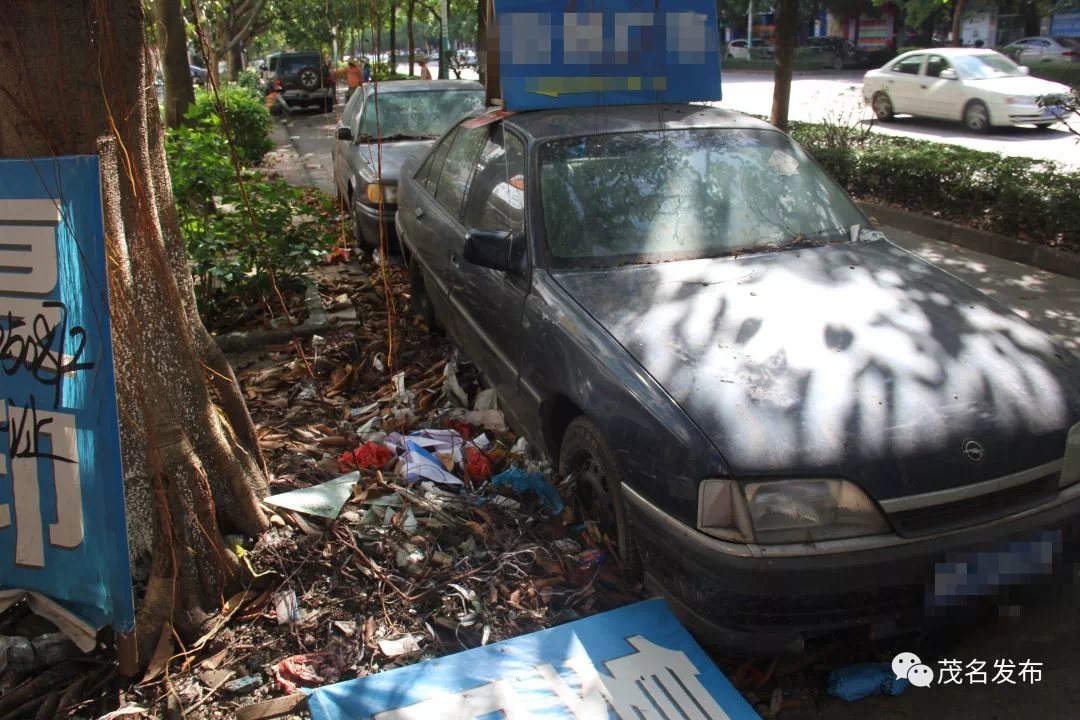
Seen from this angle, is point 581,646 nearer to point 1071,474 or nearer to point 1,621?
point 1071,474

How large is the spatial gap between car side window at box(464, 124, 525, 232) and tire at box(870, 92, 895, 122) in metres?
16.4

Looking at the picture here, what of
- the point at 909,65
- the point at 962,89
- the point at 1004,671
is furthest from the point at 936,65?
the point at 1004,671

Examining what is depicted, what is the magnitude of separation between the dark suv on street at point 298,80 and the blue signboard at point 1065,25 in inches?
1256

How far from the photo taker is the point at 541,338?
3.71m

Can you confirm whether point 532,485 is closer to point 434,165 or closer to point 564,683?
point 564,683

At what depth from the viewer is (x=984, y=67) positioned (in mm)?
17109

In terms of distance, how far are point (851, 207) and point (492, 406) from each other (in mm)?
2156

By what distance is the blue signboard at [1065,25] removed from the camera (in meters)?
38.6

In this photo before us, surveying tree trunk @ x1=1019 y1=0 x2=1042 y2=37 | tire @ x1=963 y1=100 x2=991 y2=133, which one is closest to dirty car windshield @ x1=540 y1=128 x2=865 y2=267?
tire @ x1=963 y1=100 x2=991 y2=133

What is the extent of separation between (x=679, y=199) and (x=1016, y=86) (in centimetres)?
1527

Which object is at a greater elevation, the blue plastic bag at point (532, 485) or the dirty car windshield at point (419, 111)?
the dirty car windshield at point (419, 111)

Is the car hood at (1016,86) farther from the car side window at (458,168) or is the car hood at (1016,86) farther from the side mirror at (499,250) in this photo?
the side mirror at (499,250)

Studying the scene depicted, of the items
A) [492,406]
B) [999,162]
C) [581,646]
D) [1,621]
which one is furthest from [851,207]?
[999,162]

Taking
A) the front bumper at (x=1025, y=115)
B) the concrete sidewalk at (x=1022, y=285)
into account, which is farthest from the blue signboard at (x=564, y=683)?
the front bumper at (x=1025, y=115)
